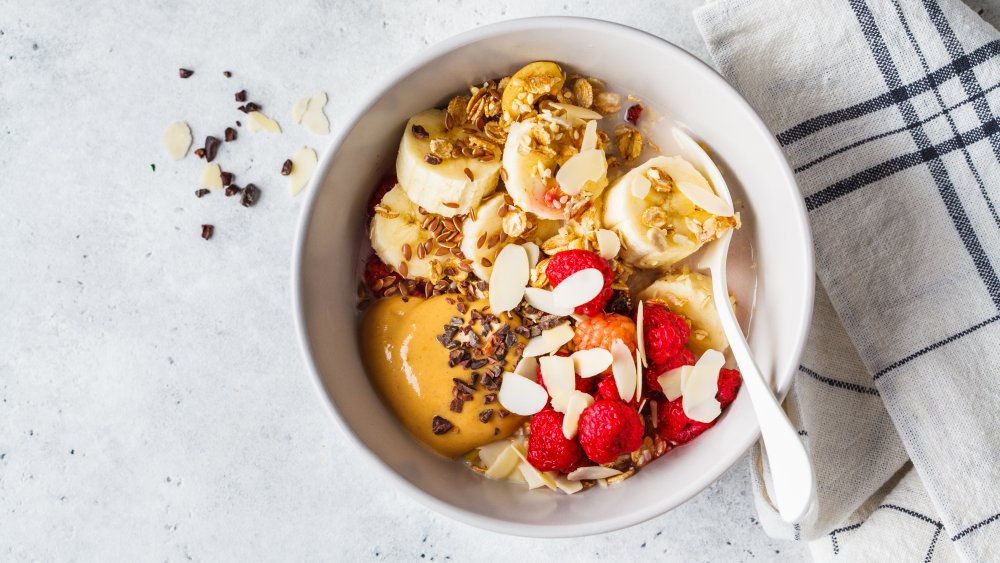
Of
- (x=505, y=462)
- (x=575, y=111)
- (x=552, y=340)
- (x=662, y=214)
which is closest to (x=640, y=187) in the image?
(x=662, y=214)

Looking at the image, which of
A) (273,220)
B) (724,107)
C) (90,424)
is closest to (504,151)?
(724,107)

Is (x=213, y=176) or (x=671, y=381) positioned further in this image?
(x=213, y=176)

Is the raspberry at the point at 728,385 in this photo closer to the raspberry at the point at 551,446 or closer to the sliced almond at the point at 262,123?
the raspberry at the point at 551,446

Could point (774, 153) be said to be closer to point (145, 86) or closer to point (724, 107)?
point (724, 107)

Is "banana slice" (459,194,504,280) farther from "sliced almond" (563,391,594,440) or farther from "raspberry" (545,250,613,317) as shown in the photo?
"sliced almond" (563,391,594,440)

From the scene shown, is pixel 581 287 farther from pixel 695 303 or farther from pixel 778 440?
pixel 778 440

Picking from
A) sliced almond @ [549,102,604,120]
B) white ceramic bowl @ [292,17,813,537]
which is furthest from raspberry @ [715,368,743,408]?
sliced almond @ [549,102,604,120]

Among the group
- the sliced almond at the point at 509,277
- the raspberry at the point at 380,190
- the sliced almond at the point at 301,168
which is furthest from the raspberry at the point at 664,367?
the sliced almond at the point at 301,168

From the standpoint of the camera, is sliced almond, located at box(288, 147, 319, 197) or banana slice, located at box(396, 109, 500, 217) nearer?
banana slice, located at box(396, 109, 500, 217)
